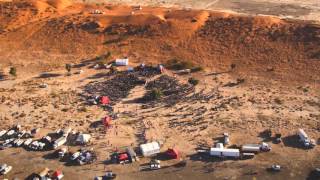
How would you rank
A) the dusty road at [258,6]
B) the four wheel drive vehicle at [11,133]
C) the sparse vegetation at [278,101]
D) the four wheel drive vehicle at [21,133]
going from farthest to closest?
1. the dusty road at [258,6]
2. the sparse vegetation at [278,101]
3. the four wheel drive vehicle at [11,133]
4. the four wheel drive vehicle at [21,133]

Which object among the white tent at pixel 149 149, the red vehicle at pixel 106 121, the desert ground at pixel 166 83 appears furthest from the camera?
the red vehicle at pixel 106 121

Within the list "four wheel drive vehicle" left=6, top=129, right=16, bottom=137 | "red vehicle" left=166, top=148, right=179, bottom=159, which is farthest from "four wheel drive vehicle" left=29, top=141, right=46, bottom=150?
"red vehicle" left=166, top=148, right=179, bottom=159

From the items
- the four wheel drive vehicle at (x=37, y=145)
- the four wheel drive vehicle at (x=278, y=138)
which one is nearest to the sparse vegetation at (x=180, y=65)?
the four wheel drive vehicle at (x=278, y=138)

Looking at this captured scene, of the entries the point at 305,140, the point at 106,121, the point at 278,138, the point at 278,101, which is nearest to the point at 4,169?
the point at 106,121

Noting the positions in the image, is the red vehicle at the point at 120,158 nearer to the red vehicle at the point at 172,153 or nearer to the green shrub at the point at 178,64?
the red vehicle at the point at 172,153

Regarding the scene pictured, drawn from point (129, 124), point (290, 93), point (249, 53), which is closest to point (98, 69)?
point (129, 124)

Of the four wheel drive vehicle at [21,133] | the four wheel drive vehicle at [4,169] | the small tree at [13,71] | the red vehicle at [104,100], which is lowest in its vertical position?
the four wheel drive vehicle at [4,169]
